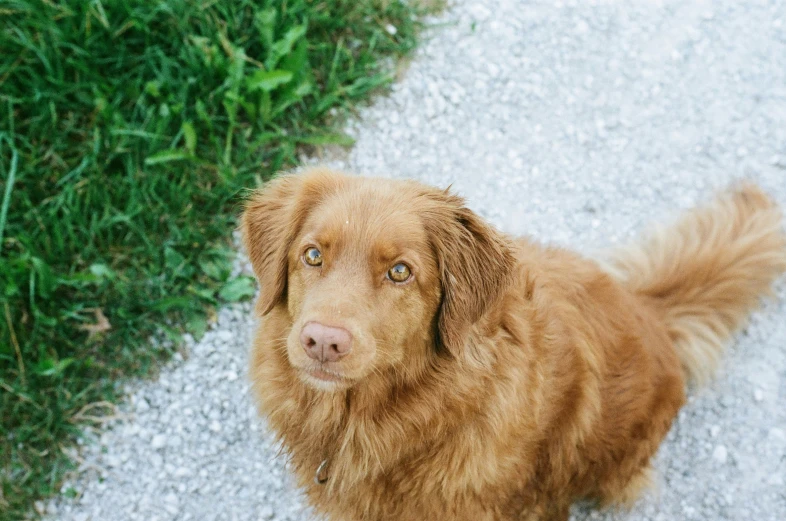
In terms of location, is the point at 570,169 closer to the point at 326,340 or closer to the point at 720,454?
the point at 720,454

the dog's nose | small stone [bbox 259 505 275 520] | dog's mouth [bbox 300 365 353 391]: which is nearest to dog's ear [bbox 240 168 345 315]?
dog's mouth [bbox 300 365 353 391]

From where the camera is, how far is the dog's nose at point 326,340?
→ 2430mm

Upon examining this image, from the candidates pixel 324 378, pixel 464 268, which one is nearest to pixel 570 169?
pixel 464 268

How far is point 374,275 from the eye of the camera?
2.64m

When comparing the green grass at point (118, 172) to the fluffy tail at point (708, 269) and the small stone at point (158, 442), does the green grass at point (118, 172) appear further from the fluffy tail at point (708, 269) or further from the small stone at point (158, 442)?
the fluffy tail at point (708, 269)

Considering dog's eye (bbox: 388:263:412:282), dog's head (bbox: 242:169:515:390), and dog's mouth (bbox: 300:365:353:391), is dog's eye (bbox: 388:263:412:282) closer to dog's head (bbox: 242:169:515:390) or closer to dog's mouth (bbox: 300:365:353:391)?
dog's head (bbox: 242:169:515:390)

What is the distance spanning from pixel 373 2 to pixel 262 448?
339cm

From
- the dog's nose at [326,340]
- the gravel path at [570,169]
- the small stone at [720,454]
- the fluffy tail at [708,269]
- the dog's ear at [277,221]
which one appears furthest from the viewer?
the small stone at [720,454]

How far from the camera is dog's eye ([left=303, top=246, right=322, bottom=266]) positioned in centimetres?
273

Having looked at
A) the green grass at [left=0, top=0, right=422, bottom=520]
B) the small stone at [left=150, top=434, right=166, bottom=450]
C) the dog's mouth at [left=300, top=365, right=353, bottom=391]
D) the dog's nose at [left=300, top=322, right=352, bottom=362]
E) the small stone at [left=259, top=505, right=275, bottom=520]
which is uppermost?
the dog's nose at [left=300, top=322, right=352, bottom=362]

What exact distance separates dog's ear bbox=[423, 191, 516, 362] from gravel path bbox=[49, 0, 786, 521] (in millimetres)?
1794

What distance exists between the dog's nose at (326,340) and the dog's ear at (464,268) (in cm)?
47

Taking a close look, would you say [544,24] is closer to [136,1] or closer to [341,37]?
[341,37]

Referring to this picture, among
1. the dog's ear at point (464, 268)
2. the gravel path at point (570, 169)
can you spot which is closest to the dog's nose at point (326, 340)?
the dog's ear at point (464, 268)
